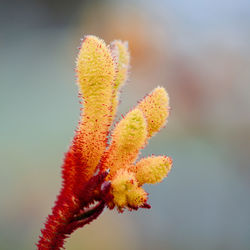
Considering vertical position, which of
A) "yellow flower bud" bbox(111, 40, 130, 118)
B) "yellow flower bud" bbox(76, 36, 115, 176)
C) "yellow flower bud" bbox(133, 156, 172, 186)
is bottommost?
"yellow flower bud" bbox(133, 156, 172, 186)

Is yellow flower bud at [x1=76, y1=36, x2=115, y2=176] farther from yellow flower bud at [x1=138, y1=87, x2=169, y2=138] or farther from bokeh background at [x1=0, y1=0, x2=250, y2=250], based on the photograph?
bokeh background at [x1=0, y1=0, x2=250, y2=250]

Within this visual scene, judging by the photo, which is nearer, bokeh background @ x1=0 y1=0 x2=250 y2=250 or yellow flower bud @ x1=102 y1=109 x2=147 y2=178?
yellow flower bud @ x1=102 y1=109 x2=147 y2=178

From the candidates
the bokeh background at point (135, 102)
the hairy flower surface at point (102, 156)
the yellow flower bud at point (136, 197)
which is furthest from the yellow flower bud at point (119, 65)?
the bokeh background at point (135, 102)

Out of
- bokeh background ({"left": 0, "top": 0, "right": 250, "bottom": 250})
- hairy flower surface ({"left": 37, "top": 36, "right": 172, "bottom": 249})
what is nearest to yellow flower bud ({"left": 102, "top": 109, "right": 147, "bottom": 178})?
hairy flower surface ({"left": 37, "top": 36, "right": 172, "bottom": 249})

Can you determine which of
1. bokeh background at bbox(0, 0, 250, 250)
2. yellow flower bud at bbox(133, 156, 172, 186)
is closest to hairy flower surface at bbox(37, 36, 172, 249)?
yellow flower bud at bbox(133, 156, 172, 186)

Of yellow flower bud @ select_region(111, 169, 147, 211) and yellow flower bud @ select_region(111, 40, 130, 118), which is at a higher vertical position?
yellow flower bud @ select_region(111, 40, 130, 118)

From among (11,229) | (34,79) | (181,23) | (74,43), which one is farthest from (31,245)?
(181,23)

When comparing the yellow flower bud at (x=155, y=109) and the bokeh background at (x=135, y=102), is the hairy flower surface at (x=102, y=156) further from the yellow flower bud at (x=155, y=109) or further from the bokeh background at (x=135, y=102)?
the bokeh background at (x=135, y=102)


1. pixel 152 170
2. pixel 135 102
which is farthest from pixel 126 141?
pixel 135 102

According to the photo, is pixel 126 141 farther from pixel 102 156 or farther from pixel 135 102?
pixel 135 102
